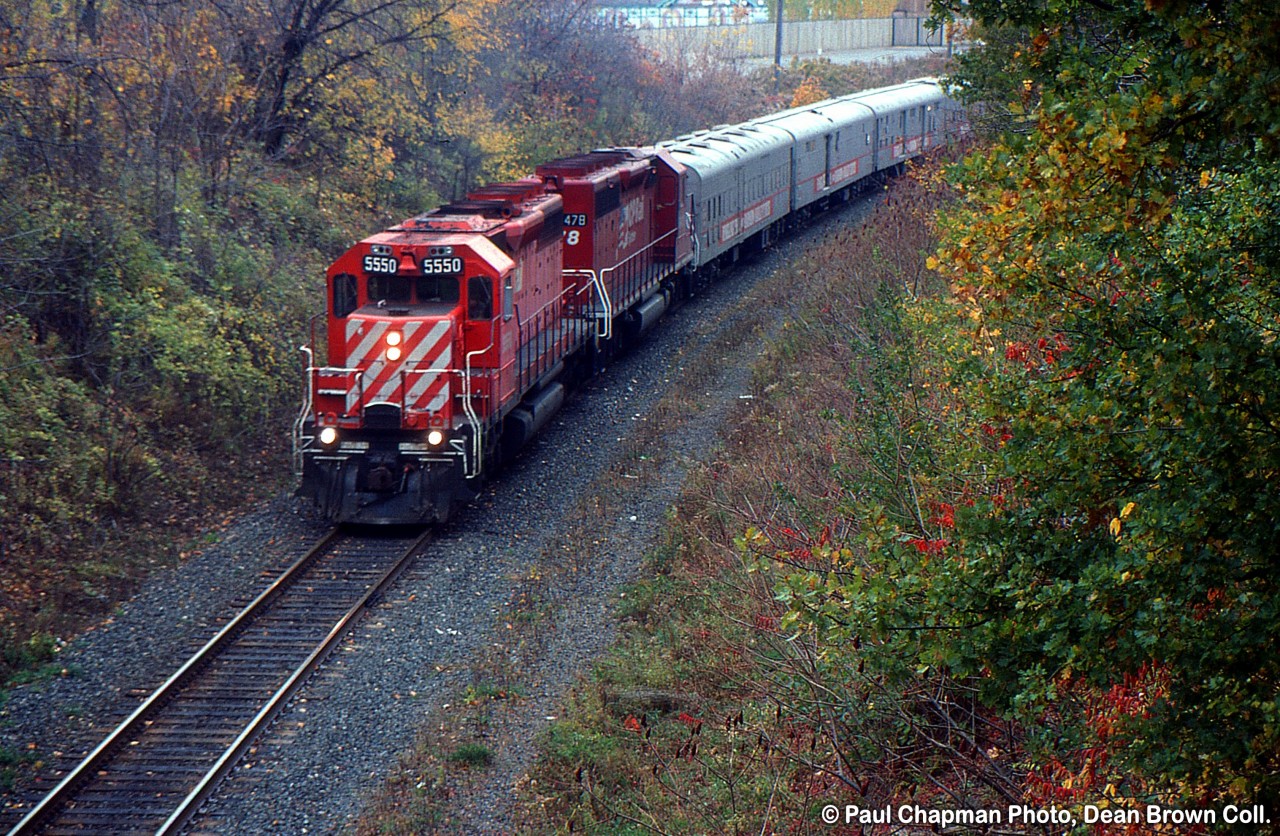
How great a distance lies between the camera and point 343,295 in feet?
46.8

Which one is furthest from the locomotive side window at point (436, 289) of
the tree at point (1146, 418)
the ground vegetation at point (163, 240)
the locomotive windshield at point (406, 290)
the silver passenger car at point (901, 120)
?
the silver passenger car at point (901, 120)

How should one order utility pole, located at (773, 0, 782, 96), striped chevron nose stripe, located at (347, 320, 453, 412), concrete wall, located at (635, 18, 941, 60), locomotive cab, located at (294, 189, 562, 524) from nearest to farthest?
1. locomotive cab, located at (294, 189, 562, 524)
2. striped chevron nose stripe, located at (347, 320, 453, 412)
3. utility pole, located at (773, 0, 782, 96)
4. concrete wall, located at (635, 18, 941, 60)

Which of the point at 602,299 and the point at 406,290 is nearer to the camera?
the point at 406,290

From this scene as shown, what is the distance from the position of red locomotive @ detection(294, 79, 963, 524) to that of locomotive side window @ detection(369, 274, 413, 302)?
0.06ft

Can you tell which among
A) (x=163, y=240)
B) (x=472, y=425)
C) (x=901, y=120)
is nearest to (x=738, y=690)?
(x=472, y=425)

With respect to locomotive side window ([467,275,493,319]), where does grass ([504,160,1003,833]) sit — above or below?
below

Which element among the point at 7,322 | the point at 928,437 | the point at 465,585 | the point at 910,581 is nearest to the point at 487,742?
the point at 465,585

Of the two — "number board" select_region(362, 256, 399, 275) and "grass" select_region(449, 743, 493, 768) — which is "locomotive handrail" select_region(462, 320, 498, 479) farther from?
"grass" select_region(449, 743, 493, 768)

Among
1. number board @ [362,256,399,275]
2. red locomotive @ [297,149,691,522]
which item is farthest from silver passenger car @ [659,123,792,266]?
number board @ [362,256,399,275]

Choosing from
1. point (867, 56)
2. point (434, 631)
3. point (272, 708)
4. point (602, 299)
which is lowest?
point (434, 631)

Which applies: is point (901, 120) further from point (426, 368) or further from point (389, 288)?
point (426, 368)

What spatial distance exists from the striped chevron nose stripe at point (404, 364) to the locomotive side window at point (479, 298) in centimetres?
56

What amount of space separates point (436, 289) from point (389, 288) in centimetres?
59

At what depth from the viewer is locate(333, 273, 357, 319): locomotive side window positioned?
1422 cm
